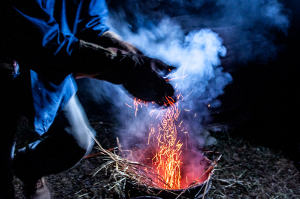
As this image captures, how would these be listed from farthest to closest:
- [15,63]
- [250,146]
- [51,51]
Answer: [250,146], [15,63], [51,51]

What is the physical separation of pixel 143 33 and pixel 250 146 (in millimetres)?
3196

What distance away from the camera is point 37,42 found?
1.51 m

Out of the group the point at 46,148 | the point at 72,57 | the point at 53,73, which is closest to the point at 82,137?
the point at 46,148

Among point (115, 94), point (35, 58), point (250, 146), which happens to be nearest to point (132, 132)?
point (115, 94)

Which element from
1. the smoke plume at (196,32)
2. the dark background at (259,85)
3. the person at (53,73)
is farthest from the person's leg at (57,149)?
the dark background at (259,85)

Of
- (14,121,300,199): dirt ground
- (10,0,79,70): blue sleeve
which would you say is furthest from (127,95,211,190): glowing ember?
(10,0,79,70): blue sleeve

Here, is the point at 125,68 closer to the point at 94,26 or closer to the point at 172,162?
the point at 94,26

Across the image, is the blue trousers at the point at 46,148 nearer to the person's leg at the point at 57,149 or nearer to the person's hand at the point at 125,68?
the person's leg at the point at 57,149

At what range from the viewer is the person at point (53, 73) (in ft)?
5.04

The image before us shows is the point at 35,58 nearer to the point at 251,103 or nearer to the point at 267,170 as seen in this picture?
the point at 267,170

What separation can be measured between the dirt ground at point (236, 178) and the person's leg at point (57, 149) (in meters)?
0.82

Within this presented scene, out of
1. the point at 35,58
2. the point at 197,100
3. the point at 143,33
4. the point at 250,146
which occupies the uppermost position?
the point at 143,33

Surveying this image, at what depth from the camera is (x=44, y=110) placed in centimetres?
215

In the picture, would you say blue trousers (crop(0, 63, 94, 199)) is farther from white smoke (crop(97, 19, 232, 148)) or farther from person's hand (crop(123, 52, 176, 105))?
white smoke (crop(97, 19, 232, 148))
